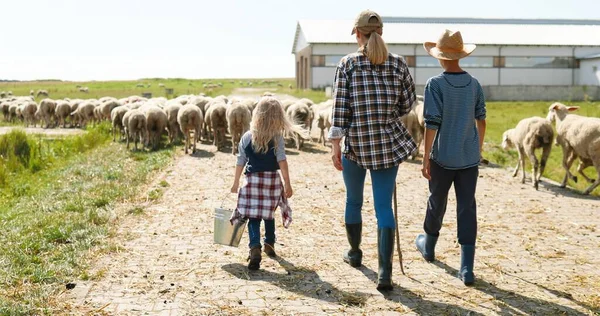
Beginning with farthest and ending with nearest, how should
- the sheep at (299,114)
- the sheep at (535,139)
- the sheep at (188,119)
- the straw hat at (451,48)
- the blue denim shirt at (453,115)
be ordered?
the sheep at (299,114), the sheep at (188,119), the sheep at (535,139), the straw hat at (451,48), the blue denim shirt at (453,115)

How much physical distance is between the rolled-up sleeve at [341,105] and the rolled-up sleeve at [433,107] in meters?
0.70

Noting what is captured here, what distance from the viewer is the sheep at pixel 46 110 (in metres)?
31.6

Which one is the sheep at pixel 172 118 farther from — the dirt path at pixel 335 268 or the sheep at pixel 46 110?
the sheep at pixel 46 110

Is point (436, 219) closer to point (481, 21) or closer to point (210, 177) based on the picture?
point (210, 177)

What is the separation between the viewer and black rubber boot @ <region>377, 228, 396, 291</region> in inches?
227

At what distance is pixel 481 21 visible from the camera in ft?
222

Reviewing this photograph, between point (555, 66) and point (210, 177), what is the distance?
46.6 meters

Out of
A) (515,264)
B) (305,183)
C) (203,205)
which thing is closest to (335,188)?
(305,183)

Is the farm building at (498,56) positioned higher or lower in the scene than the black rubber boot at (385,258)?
higher

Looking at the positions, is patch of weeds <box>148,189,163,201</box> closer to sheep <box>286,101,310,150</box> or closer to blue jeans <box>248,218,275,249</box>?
blue jeans <box>248,218,275,249</box>

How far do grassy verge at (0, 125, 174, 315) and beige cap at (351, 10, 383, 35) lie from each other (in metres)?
3.48

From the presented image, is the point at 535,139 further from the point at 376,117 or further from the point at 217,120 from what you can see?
the point at 217,120

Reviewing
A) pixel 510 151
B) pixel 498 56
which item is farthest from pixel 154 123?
pixel 498 56

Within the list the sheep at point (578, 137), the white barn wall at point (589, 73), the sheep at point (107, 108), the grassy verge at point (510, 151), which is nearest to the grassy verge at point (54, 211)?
the sheep at point (578, 137)
